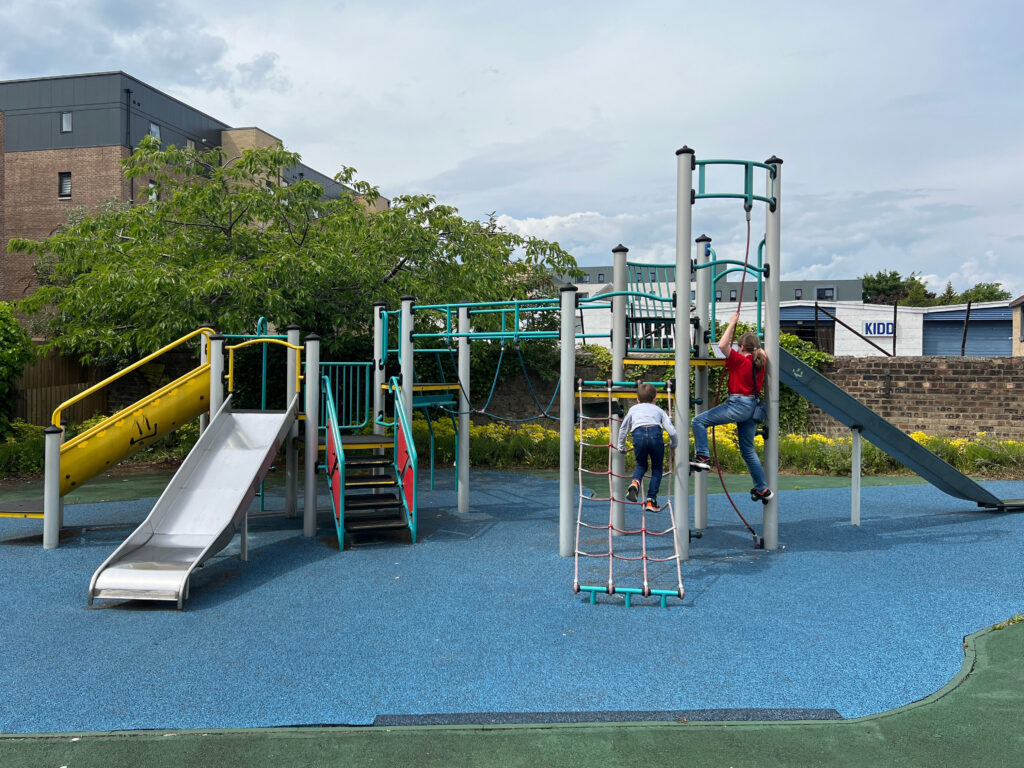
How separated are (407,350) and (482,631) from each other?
15.3 ft

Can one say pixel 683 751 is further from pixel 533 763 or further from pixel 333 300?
pixel 333 300

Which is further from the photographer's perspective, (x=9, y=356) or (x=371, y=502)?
(x=9, y=356)

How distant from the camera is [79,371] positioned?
17.0 meters

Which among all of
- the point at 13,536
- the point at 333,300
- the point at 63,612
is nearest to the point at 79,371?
the point at 333,300

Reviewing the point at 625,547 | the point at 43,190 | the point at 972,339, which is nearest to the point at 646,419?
the point at 625,547

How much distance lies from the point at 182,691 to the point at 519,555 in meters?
3.96

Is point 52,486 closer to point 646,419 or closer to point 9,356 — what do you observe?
point 646,419

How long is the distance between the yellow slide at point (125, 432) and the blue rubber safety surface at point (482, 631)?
0.78 meters

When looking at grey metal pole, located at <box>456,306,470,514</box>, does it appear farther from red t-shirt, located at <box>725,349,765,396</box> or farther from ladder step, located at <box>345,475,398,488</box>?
red t-shirt, located at <box>725,349,765,396</box>

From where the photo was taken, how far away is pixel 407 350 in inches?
384

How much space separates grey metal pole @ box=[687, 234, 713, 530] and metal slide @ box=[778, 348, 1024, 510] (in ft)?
2.67

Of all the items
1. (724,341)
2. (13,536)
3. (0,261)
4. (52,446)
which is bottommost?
(13,536)

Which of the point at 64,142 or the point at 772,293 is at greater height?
the point at 64,142

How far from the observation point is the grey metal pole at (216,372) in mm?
8914
